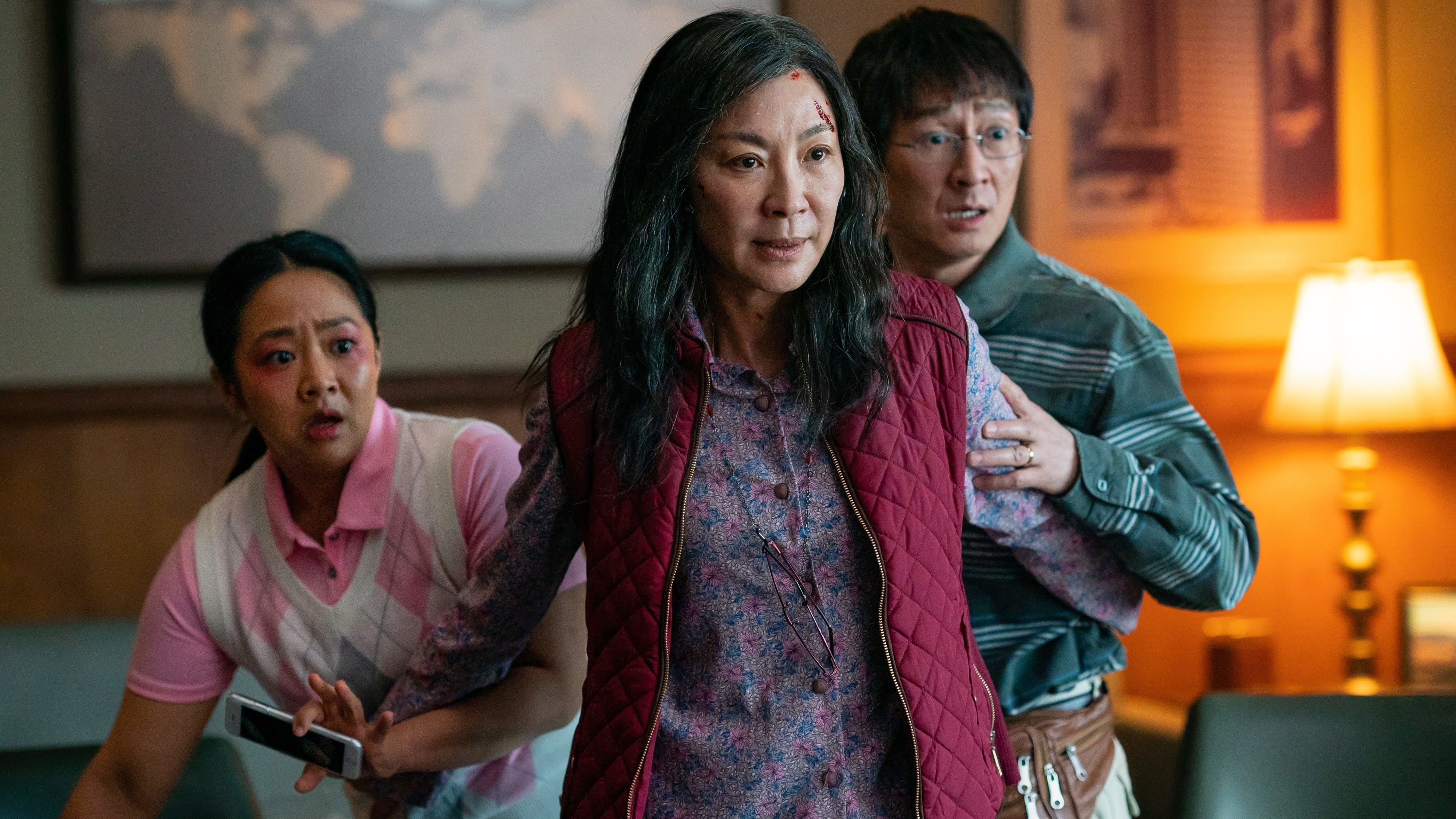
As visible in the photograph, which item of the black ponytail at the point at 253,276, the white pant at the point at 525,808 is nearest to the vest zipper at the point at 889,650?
the white pant at the point at 525,808

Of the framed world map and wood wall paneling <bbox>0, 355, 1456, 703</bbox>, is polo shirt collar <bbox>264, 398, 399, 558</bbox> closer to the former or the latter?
wood wall paneling <bbox>0, 355, 1456, 703</bbox>

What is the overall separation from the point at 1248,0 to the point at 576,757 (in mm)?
2693

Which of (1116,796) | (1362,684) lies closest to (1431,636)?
(1362,684)

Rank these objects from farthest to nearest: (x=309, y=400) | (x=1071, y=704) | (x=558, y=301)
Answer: (x=558, y=301) < (x=309, y=400) < (x=1071, y=704)

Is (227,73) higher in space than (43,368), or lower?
higher

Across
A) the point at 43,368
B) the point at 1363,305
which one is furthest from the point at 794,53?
the point at 43,368

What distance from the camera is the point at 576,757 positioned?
1.06m

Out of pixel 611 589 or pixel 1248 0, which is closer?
pixel 611 589

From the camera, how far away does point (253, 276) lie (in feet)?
4.93

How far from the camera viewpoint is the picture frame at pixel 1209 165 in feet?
9.87

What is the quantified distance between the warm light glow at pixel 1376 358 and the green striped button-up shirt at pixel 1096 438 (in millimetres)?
1566

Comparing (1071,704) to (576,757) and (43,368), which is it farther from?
(43,368)

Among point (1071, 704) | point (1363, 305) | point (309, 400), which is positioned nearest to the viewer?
point (1071, 704)

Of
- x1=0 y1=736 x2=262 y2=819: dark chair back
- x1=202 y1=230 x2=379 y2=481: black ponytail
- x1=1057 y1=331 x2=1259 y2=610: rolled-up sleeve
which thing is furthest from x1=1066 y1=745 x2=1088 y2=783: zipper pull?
x1=0 y1=736 x2=262 y2=819: dark chair back
